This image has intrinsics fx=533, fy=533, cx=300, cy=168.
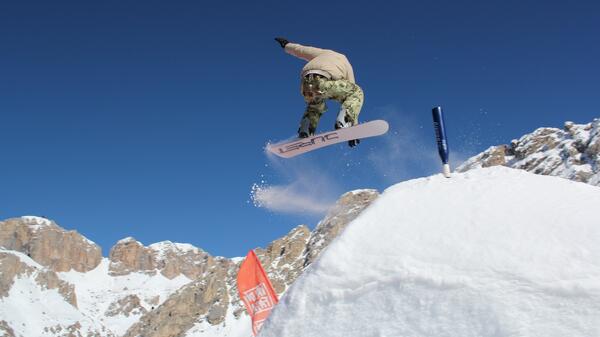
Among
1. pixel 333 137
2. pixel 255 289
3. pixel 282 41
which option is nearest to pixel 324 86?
pixel 282 41

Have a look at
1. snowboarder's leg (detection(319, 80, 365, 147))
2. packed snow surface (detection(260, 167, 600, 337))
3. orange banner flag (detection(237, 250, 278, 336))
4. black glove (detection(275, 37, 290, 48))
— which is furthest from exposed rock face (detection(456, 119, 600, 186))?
packed snow surface (detection(260, 167, 600, 337))

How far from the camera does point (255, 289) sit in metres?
14.8

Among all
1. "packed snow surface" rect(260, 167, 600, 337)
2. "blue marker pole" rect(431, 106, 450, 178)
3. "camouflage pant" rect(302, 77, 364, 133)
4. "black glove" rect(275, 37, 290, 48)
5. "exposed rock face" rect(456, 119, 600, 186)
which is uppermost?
"exposed rock face" rect(456, 119, 600, 186)

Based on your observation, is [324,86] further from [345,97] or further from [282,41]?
[282,41]

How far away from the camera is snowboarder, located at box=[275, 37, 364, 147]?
9703mm

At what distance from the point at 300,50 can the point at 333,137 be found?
2207 millimetres

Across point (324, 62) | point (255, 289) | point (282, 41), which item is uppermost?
point (282, 41)

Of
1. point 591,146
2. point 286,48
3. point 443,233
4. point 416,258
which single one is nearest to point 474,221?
point 443,233

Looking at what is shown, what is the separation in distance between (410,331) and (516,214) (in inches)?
51.7

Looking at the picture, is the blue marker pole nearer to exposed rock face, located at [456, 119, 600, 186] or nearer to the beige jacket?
the beige jacket

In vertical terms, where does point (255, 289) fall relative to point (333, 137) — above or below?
below

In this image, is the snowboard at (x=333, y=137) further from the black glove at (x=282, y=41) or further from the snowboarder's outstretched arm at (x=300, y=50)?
the black glove at (x=282, y=41)

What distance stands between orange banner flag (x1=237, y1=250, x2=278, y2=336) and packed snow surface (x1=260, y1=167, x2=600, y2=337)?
10.3 m

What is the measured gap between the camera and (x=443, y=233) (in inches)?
156
